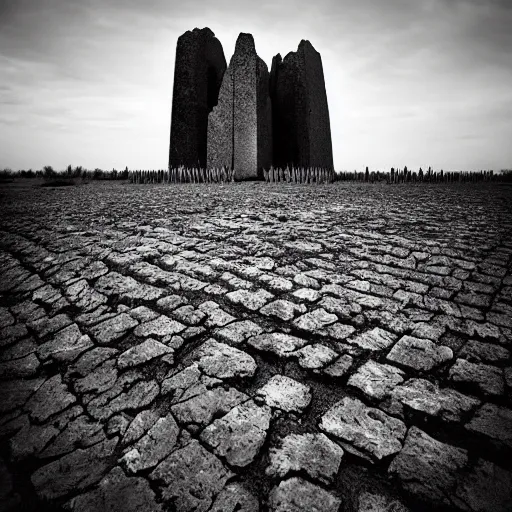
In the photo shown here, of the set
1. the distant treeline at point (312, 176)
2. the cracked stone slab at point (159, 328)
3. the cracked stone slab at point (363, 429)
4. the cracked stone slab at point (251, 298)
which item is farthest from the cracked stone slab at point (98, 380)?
the distant treeline at point (312, 176)

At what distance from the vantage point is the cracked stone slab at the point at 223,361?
1.40 metres

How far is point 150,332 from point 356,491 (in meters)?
1.23

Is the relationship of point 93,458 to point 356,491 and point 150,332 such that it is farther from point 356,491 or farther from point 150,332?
point 356,491

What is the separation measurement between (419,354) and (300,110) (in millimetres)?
11560

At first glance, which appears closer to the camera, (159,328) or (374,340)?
(374,340)

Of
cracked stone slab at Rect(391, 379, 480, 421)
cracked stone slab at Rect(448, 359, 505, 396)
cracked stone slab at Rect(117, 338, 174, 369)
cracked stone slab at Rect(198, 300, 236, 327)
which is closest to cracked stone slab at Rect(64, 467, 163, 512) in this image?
cracked stone slab at Rect(117, 338, 174, 369)

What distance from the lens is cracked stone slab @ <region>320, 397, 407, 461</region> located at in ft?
3.50

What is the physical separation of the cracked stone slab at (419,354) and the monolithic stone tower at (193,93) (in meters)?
12.0

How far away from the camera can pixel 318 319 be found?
1.79 meters

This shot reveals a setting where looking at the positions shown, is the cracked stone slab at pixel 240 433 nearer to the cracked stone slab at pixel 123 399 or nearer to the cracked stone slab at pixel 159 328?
the cracked stone slab at pixel 123 399

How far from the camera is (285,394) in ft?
4.26

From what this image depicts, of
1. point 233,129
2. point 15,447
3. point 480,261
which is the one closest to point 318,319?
point 15,447

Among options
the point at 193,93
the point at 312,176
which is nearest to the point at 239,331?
the point at 312,176

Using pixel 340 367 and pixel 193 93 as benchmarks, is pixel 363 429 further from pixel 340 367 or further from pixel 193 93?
pixel 193 93
